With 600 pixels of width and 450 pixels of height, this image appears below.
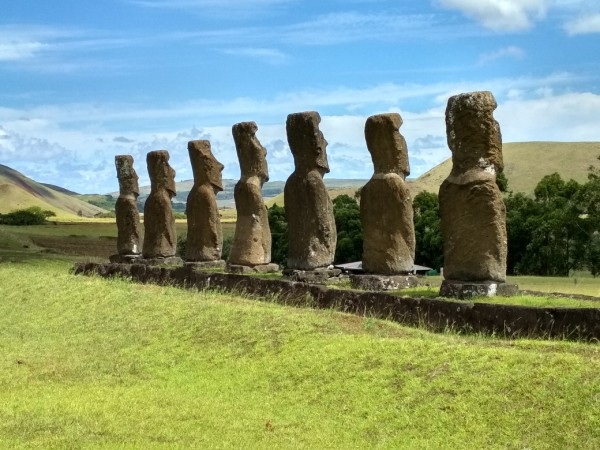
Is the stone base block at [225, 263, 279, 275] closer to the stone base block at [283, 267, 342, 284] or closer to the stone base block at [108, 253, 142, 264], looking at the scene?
the stone base block at [283, 267, 342, 284]

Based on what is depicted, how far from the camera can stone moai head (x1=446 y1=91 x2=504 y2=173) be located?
16.3m

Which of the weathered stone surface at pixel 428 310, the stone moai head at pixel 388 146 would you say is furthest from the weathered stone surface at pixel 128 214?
the stone moai head at pixel 388 146

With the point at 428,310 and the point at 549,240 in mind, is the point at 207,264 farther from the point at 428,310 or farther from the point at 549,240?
the point at 549,240

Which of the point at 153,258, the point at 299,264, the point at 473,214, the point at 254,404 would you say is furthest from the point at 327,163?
the point at 254,404

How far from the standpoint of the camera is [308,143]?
67.1 feet

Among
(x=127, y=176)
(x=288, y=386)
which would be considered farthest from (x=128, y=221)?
(x=288, y=386)

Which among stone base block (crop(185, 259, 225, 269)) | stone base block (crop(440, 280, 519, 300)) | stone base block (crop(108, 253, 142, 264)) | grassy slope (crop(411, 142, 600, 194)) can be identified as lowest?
stone base block (crop(108, 253, 142, 264))

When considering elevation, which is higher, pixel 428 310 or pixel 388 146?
pixel 388 146

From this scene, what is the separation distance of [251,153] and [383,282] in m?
6.52

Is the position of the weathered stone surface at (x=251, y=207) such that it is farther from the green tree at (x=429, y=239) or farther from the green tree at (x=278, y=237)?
the green tree at (x=278, y=237)

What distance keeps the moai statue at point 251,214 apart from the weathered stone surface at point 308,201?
7.02 feet

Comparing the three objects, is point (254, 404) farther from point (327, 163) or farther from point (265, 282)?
point (327, 163)

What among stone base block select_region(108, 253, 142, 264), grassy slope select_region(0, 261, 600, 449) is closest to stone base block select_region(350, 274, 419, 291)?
grassy slope select_region(0, 261, 600, 449)

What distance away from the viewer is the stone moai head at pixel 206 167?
24828 mm
